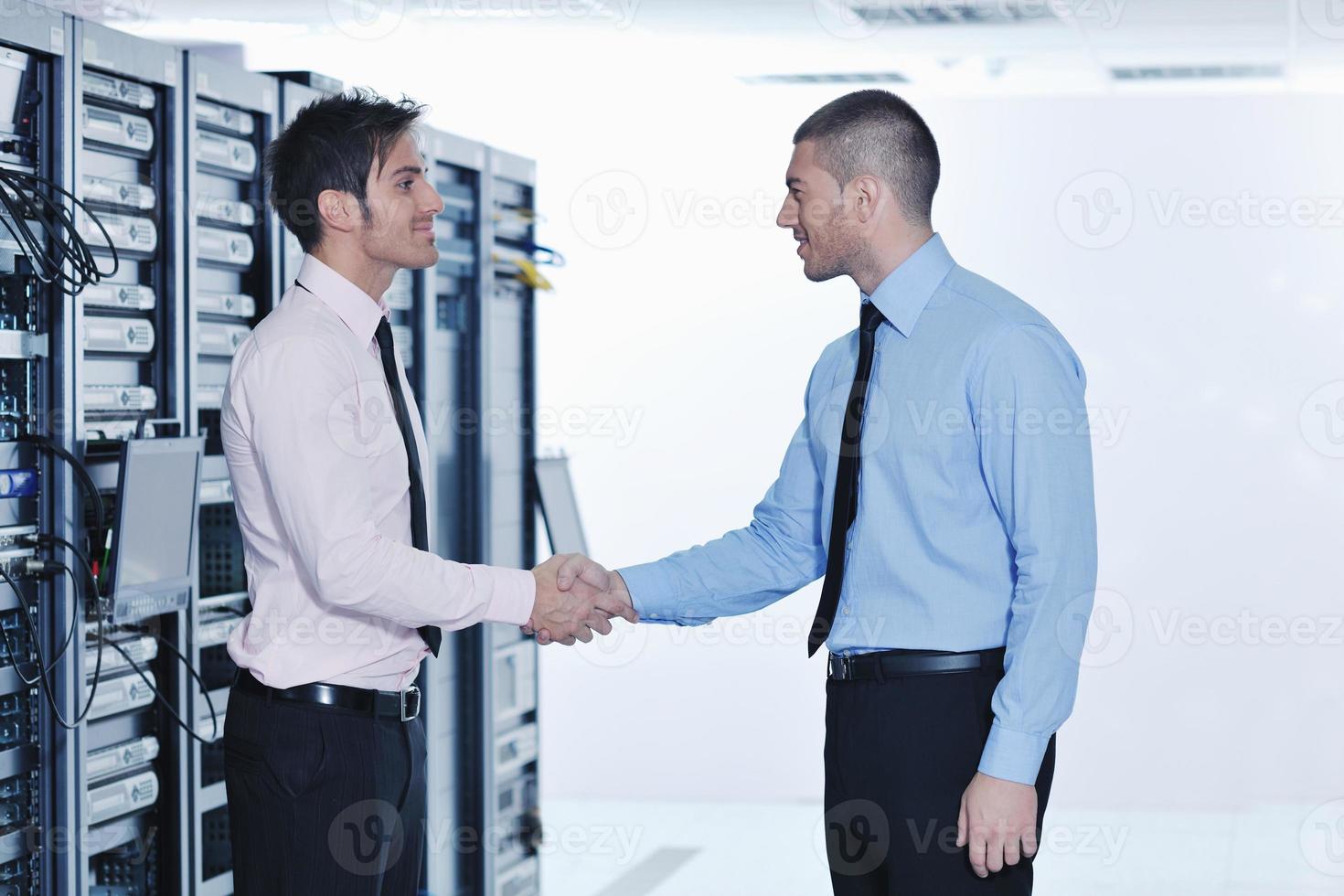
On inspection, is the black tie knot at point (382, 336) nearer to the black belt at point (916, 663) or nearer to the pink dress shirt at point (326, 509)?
the pink dress shirt at point (326, 509)

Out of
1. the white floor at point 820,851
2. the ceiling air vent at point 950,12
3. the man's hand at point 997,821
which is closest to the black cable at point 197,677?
the man's hand at point 997,821

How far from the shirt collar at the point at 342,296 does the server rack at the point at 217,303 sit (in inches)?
28.5

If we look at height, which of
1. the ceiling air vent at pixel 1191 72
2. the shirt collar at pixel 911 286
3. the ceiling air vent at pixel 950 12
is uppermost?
the ceiling air vent at pixel 1191 72

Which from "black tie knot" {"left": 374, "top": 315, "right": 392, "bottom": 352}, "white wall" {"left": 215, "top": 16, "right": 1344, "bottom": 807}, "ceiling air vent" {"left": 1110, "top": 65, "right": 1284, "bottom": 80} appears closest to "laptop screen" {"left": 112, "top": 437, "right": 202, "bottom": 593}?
"black tie knot" {"left": 374, "top": 315, "right": 392, "bottom": 352}

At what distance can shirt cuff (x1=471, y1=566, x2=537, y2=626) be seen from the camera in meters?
1.99

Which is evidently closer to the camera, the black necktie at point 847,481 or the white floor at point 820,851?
the black necktie at point 847,481

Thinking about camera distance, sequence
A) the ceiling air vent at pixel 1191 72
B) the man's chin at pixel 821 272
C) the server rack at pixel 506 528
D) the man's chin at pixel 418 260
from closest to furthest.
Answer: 1. the man's chin at pixel 821 272
2. the man's chin at pixel 418 260
3. the server rack at pixel 506 528
4. the ceiling air vent at pixel 1191 72

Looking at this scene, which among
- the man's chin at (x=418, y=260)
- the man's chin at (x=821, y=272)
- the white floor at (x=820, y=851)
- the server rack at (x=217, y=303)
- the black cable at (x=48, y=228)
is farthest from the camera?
the white floor at (x=820, y=851)

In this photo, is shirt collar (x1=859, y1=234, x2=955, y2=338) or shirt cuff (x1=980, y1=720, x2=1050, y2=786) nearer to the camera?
shirt cuff (x1=980, y1=720, x2=1050, y2=786)

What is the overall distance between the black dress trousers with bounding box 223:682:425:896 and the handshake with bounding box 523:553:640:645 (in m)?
0.44

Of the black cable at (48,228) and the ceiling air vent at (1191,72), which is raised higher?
the ceiling air vent at (1191,72)

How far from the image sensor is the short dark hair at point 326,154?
1.98 metres

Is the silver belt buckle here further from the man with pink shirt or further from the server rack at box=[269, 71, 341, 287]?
the server rack at box=[269, 71, 341, 287]

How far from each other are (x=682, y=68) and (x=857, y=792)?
13.6 feet
